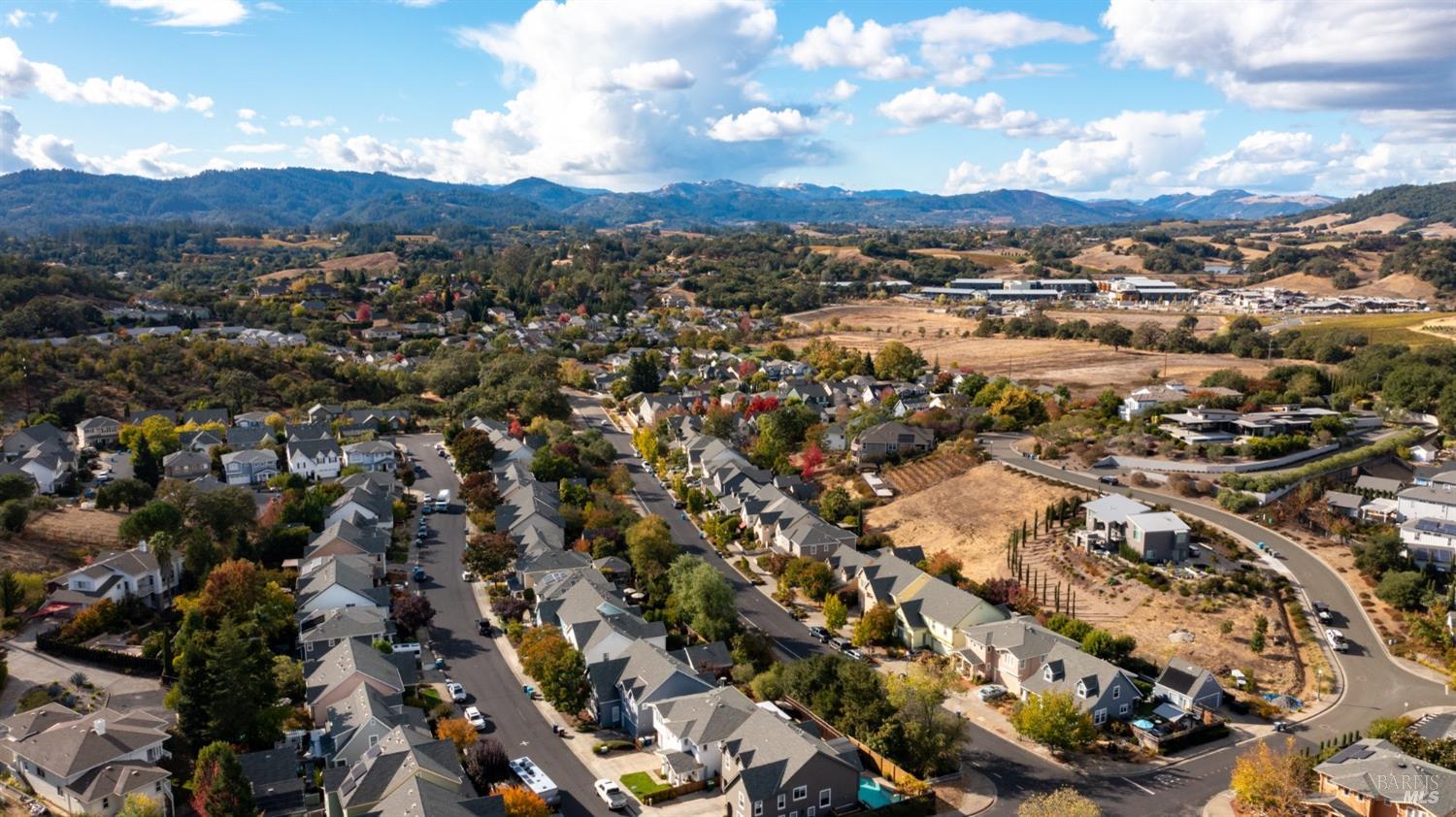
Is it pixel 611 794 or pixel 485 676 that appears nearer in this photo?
pixel 611 794

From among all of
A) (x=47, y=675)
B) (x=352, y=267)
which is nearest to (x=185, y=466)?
(x=47, y=675)

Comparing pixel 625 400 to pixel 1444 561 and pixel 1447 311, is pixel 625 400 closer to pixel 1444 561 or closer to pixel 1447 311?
pixel 1444 561

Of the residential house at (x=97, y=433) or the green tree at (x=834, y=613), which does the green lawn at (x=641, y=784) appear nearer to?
the green tree at (x=834, y=613)

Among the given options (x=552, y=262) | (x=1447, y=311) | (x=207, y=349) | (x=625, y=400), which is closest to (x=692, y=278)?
(x=552, y=262)

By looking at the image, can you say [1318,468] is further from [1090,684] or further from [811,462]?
[811,462]

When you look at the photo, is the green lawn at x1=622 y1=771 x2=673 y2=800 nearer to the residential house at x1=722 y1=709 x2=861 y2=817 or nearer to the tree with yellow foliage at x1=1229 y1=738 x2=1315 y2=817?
the residential house at x1=722 y1=709 x2=861 y2=817

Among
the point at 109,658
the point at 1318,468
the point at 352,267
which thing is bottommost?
the point at 109,658
